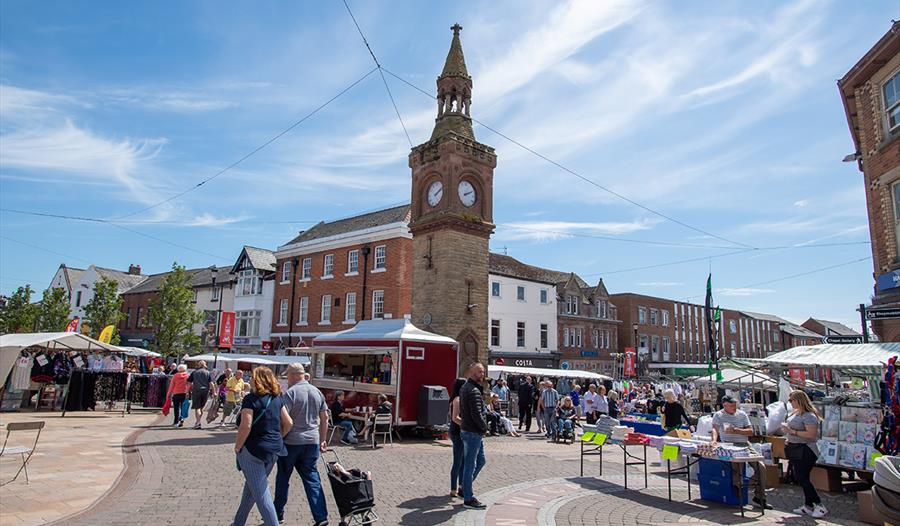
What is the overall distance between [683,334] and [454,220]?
151ft

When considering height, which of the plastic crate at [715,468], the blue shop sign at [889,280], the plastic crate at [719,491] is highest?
the blue shop sign at [889,280]

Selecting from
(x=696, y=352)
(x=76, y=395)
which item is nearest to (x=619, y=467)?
(x=76, y=395)

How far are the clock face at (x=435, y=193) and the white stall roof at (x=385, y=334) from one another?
18.3ft

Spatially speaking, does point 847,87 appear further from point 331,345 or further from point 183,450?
point 183,450

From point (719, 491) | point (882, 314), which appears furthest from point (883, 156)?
point (719, 491)

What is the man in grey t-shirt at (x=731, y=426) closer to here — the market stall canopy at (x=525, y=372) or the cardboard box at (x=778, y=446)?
the cardboard box at (x=778, y=446)

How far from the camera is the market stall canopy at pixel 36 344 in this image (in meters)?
15.8

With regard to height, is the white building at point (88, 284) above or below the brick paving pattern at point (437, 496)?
above

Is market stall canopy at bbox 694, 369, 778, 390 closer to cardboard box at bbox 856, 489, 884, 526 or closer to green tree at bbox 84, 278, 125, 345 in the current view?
cardboard box at bbox 856, 489, 884, 526

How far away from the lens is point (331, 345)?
16.0 metres

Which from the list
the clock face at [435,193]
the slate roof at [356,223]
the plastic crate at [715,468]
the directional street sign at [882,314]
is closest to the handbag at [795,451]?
the plastic crate at [715,468]

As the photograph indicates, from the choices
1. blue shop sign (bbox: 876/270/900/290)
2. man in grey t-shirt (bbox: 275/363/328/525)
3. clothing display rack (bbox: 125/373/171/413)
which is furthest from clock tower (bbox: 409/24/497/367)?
man in grey t-shirt (bbox: 275/363/328/525)

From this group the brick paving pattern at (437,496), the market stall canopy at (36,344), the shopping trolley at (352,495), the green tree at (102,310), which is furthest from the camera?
the green tree at (102,310)

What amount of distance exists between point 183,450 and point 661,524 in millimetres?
8979
